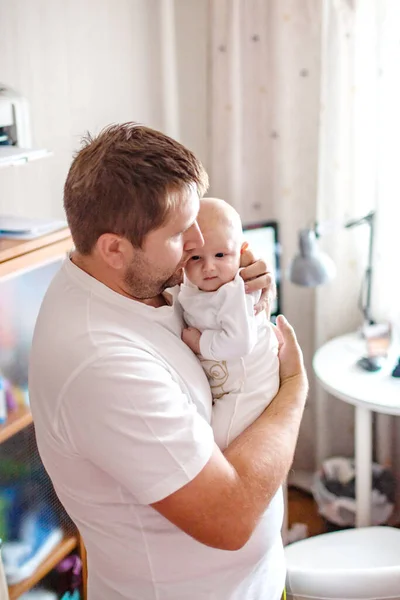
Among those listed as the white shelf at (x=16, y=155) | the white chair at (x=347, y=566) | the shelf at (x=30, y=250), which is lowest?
the white chair at (x=347, y=566)

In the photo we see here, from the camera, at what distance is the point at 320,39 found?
7.82ft

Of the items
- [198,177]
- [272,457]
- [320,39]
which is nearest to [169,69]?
[320,39]

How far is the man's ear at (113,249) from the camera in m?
1.03

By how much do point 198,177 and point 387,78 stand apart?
1.43 metres

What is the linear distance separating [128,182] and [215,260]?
0.35 meters

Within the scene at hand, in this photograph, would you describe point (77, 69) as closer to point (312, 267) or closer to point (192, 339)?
point (312, 267)

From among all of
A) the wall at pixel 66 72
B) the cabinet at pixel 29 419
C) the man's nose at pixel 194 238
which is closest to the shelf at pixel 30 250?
the cabinet at pixel 29 419

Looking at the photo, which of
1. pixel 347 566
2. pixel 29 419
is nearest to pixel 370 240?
pixel 347 566

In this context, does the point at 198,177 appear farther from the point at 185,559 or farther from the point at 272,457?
the point at 185,559

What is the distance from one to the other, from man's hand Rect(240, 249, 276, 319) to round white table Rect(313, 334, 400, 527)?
0.87 m

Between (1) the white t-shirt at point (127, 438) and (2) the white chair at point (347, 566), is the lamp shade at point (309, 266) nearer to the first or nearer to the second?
(2) the white chair at point (347, 566)

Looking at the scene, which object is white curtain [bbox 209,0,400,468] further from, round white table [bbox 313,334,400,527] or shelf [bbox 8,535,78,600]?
shelf [bbox 8,535,78,600]

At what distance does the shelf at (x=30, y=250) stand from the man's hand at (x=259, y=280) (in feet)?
1.36

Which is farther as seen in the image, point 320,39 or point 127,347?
point 320,39
